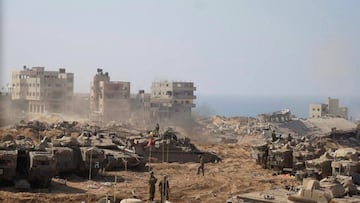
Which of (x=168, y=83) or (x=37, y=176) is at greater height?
(x=168, y=83)

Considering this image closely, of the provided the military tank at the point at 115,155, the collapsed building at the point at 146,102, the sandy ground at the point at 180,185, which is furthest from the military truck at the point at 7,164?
the collapsed building at the point at 146,102

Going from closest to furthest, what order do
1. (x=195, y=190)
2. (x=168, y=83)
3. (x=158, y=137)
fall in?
(x=195, y=190) < (x=158, y=137) < (x=168, y=83)

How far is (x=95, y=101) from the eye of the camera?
276 ft

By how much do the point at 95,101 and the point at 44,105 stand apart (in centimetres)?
715

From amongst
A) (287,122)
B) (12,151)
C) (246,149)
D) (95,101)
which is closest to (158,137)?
(246,149)

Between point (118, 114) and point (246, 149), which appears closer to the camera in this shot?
point (246, 149)

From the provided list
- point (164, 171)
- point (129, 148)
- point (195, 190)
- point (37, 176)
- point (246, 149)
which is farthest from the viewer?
point (246, 149)

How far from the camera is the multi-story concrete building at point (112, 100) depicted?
7975 cm

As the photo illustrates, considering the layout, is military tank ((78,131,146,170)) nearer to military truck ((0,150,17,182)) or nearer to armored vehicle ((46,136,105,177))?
armored vehicle ((46,136,105,177))

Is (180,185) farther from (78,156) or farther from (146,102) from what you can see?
(146,102)

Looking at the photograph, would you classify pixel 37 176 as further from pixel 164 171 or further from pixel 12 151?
pixel 164 171

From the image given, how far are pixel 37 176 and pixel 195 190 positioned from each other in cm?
606

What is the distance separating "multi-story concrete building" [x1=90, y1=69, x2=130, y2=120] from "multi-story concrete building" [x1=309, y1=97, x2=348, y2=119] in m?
25.0

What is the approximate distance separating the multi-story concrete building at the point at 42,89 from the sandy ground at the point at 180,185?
50909 millimetres
